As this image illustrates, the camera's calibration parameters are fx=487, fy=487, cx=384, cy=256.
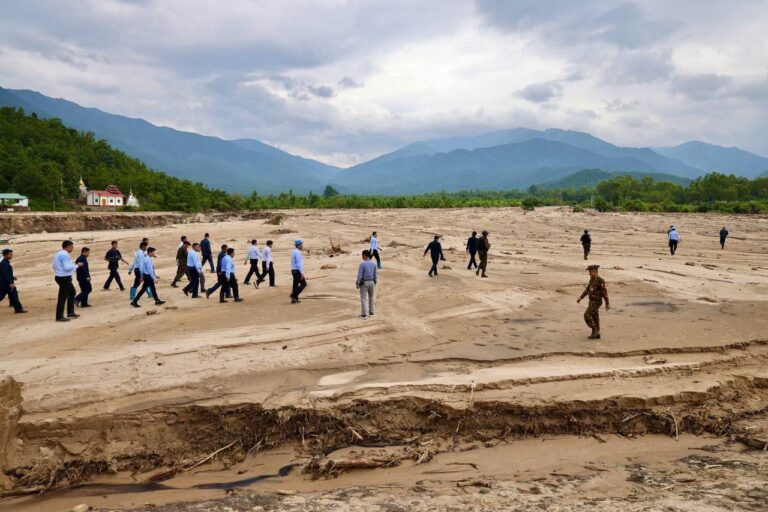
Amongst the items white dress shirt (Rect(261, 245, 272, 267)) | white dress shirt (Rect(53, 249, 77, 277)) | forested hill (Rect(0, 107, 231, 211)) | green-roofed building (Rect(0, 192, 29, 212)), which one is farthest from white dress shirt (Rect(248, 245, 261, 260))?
forested hill (Rect(0, 107, 231, 211))

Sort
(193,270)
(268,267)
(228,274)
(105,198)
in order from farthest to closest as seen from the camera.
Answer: (105,198) < (268,267) < (193,270) < (228,274)

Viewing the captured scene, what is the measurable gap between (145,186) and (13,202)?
20148 mm

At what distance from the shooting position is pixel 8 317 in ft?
38.1

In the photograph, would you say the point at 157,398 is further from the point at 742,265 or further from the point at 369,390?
the point at 742,265

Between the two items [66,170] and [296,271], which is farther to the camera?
[66,170]

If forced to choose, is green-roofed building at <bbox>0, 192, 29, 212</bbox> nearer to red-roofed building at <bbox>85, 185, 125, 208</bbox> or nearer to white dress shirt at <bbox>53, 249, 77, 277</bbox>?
red-roofed building at <bbox>85, 185, 125, 208</bbox>

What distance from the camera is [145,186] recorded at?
74188 millimetres

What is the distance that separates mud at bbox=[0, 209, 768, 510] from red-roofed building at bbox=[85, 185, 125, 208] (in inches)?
2387

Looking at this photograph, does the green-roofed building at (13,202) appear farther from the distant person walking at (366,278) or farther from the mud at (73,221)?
the distant person walking at (366,278)

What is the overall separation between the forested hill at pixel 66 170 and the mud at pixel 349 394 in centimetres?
6175

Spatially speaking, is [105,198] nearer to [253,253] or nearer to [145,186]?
[145,186]

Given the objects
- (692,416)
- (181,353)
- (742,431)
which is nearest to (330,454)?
(181,353)

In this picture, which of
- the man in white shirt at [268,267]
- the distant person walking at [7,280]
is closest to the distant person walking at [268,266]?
the man in white shirt at [268,267]

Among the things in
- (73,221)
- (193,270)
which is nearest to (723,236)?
(193,270)
